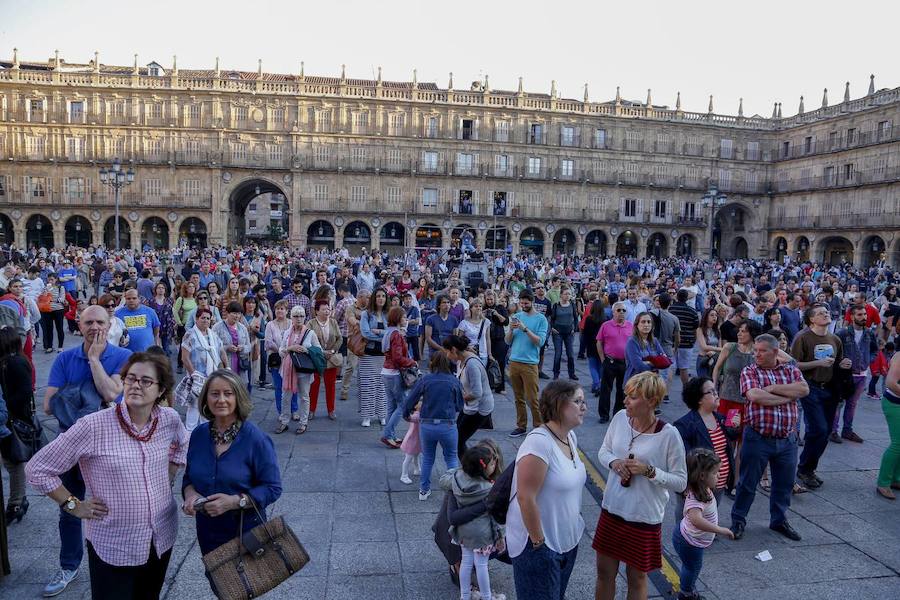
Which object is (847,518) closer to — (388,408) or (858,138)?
(388,408)

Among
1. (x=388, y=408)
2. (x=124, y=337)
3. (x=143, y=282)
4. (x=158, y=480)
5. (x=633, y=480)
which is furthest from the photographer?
(x=143, y=282)

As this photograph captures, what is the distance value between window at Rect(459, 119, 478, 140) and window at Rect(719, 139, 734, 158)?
59.6ft

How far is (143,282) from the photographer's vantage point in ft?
34.8

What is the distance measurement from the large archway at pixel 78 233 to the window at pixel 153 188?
533cm

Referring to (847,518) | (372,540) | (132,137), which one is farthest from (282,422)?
(132,137)

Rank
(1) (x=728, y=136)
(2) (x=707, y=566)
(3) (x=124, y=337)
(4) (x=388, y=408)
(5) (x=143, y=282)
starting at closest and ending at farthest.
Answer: (2) (x=707, y=566) → (3) (x=124, y=337) → (4) (x=388, y=408) → (5) (x=143, y=282) → (1) (x=728, y=136)

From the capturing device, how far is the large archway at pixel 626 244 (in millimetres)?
44062

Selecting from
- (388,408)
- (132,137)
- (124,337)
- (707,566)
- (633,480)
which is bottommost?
(707,566)

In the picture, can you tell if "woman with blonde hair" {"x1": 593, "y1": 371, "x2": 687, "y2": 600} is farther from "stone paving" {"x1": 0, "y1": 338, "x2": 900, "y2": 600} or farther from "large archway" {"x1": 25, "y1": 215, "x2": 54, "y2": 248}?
"large archway" {"x1": 25, "y1": 215, "x2": 54, "y2": 248}

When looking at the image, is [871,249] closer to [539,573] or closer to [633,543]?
[633,543]

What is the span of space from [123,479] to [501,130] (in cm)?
4046

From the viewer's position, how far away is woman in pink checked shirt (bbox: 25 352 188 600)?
111 inches

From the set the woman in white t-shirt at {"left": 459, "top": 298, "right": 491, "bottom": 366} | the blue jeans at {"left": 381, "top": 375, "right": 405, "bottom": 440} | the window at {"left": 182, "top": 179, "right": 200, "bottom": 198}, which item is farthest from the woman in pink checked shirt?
the window at {"left": 182, "top": 179, "right": 200, "bottom": 198}

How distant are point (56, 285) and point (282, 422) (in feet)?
22.0
